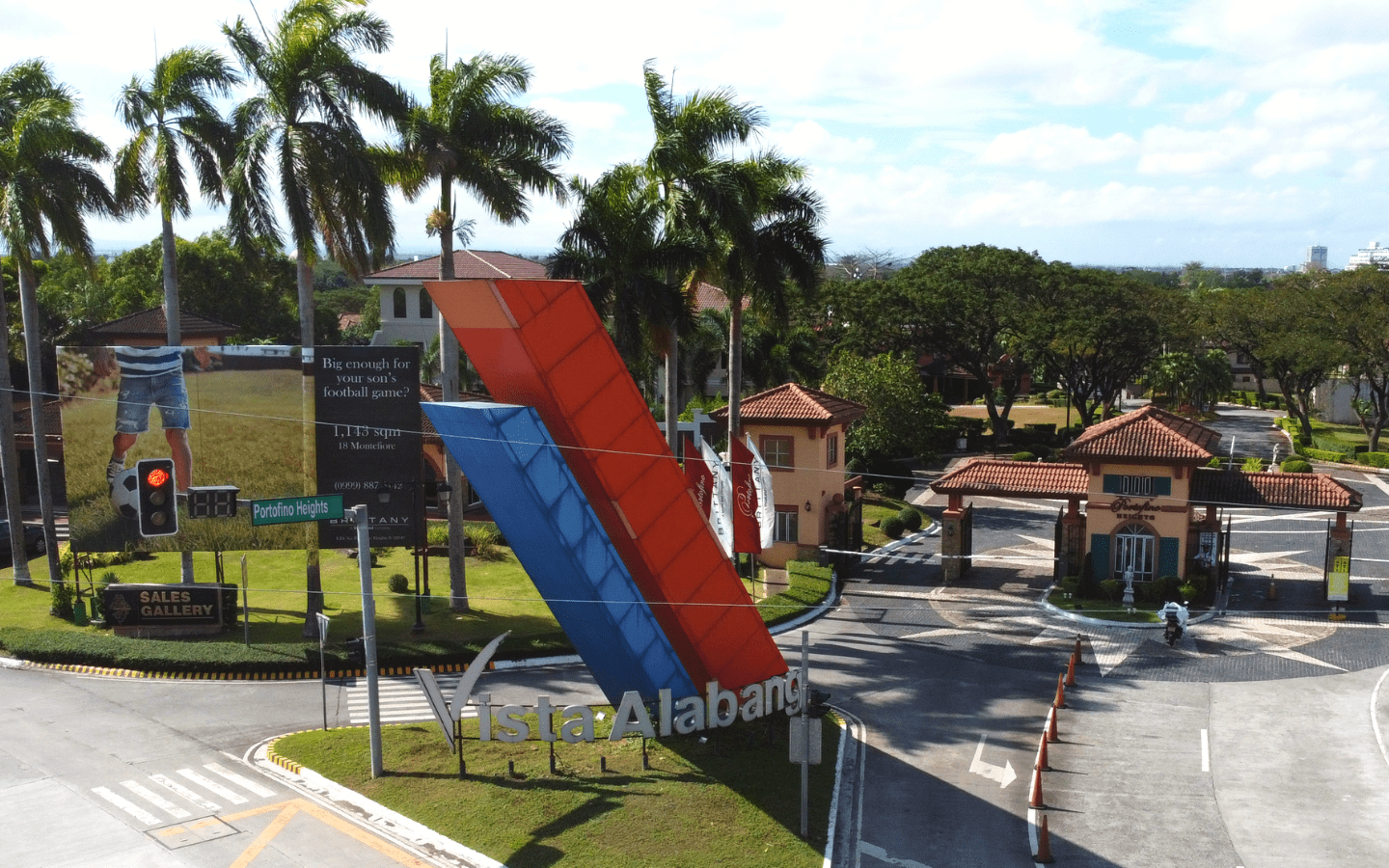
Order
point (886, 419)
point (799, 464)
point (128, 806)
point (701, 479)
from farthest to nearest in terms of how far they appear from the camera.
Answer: point (886, 419) → point (799, 464) → point (701, 479) → point (128, 806)

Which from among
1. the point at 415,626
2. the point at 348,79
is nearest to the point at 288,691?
the point at 415,626

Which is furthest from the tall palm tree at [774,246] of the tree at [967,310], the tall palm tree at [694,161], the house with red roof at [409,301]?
the house with red roof at [409,301]

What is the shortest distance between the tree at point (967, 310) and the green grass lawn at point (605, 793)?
48.3m

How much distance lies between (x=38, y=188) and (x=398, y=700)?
22.4 meters

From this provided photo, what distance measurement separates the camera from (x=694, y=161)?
38.2 metres

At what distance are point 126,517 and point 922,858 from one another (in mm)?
27675

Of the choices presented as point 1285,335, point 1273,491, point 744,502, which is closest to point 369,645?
point 744,502

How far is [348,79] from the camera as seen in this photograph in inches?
1435

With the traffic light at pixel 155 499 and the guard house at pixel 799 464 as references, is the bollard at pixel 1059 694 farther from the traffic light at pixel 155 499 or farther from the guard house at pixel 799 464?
the traffic light at pixel 155 499

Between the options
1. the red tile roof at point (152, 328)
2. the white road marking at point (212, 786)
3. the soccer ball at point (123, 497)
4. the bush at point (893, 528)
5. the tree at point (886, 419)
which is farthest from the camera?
the red tile roof at point (152, 328)

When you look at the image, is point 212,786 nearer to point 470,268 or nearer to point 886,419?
point 886,419

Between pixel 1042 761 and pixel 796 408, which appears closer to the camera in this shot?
pixel 1042 761

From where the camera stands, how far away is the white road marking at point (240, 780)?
82.7 ft

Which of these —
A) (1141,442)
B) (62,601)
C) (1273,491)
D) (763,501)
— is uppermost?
(1141,442)
